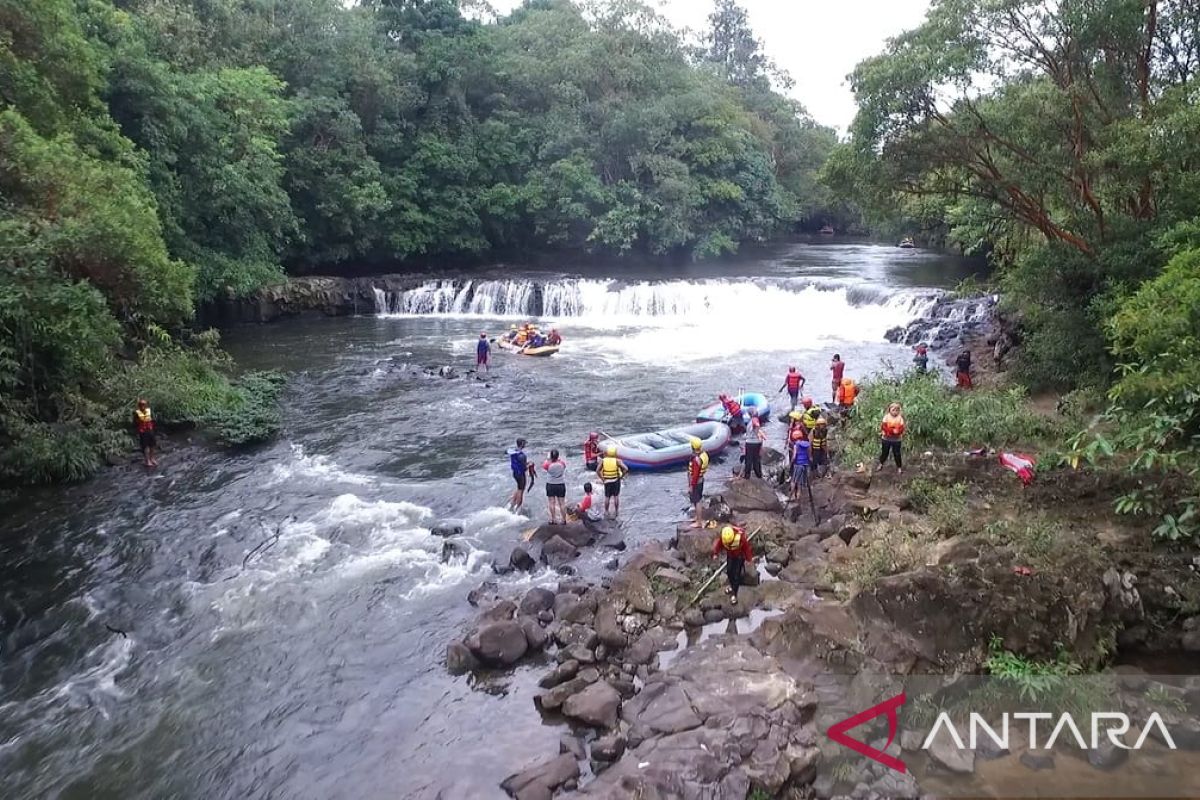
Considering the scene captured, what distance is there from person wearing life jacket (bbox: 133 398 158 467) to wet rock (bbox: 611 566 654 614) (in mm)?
10433

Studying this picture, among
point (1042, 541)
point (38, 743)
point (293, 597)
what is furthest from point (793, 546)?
point (38, 743)

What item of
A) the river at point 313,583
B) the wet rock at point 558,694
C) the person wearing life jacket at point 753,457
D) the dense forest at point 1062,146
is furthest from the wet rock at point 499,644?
the dense forest at point 1062,146

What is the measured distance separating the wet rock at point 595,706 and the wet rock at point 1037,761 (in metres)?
3.77

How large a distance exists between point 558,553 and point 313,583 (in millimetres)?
3595

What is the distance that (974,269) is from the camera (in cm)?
4016

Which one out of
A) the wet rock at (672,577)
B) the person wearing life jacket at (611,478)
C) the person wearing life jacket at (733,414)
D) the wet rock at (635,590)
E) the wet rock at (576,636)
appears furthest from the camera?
the person wearing life jacket at (733,414)

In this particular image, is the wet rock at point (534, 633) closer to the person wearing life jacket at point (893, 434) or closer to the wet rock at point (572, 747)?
the wet rock at point (572, 747)

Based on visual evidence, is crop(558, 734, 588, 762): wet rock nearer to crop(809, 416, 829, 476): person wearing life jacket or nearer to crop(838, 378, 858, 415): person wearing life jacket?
crop(809, 416, 829, 476): person wearing life jacket

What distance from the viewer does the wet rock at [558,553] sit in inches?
476

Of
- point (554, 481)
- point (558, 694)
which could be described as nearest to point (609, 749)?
point (558, 694)

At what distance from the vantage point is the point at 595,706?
8352 mm

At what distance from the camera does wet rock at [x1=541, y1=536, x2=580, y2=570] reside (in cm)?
1210

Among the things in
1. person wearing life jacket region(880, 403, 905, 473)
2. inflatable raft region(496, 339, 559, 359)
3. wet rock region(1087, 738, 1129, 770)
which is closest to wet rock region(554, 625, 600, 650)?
wet rock region(1087, 738, 1129, 770)

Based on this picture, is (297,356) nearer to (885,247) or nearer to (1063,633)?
(1063,633)
